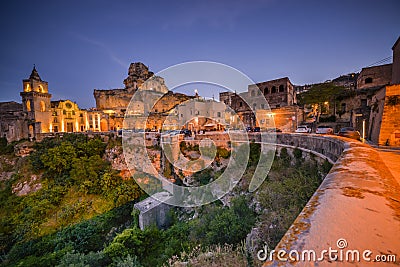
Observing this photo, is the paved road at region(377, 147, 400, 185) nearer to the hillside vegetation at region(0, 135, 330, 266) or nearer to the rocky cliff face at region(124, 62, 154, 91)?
the hillside vegetation at region(0, 135, 330, 266)

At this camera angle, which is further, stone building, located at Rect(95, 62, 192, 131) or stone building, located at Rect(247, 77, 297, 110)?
stone building, located at Rect(95, 62, 192, 131)

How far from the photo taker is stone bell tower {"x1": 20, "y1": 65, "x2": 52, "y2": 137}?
2638 centimetres

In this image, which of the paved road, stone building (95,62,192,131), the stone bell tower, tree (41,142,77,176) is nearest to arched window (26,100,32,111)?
the stone bell tower

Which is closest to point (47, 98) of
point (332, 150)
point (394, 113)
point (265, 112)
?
point (265, 112)

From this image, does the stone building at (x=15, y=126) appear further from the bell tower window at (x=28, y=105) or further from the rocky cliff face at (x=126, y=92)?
the rocky cliff face at (x=126, y=92)

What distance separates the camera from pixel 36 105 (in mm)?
27031

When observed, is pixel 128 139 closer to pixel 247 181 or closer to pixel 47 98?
pixel 247 181

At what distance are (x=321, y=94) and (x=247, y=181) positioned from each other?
20.1 m

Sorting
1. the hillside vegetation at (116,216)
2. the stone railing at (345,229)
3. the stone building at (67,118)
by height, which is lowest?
the hillside vegetation at (116,216)

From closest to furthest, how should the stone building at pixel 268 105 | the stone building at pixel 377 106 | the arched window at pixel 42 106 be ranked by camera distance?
1. the stone building at pixel 377 106
2. the stone building at pixel 268 105
3. the arched window at pixel 42 106

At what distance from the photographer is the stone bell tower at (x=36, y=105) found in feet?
86.5

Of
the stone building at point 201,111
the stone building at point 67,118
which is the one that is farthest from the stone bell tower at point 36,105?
the stone building at point 201,111

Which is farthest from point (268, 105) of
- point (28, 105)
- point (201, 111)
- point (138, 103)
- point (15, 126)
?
point (15, 126)

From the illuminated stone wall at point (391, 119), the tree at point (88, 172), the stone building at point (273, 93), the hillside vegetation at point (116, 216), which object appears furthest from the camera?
the stone building at point (273, 93)
